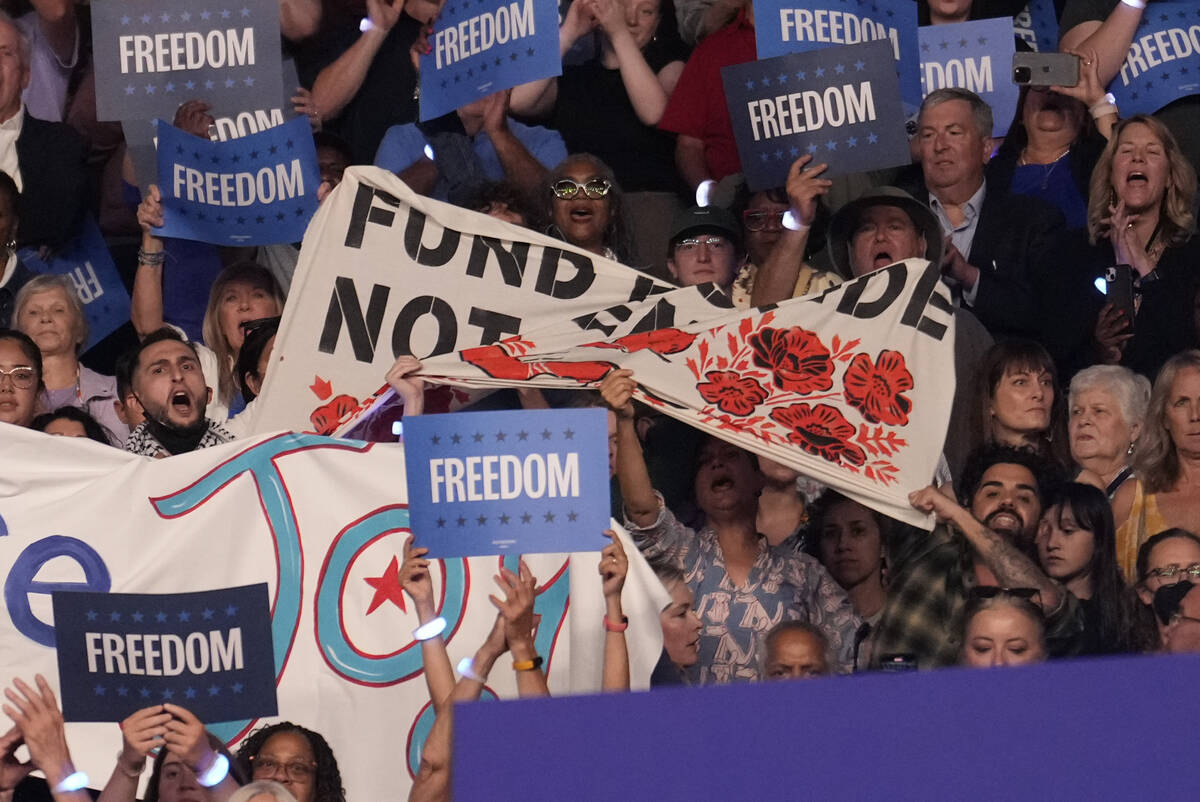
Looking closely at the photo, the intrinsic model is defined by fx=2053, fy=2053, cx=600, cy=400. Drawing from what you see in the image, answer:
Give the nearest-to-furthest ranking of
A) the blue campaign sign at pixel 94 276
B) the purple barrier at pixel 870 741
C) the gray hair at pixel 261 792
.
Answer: the purple barrier at pixel 870 741 → the gray hair at pixel 261 792 → the blue campaign sign at pixel 94 276

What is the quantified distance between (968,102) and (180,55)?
97.9 inches

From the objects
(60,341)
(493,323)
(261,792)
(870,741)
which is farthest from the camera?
(60,341)

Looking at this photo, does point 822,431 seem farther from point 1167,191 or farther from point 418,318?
point 1167,191

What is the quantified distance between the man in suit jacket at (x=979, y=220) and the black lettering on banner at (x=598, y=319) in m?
1.03

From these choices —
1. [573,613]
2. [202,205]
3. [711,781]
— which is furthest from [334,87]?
[711,781]

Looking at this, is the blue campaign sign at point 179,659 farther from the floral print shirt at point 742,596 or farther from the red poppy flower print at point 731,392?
the red poppy flower print at point 731,392

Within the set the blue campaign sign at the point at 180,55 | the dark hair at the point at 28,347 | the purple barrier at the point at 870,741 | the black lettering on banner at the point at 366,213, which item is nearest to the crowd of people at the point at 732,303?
the dark hair at the point at 28,347

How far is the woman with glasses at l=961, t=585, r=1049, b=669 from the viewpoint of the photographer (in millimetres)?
4691

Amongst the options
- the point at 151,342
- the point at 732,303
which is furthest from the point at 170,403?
the point at 732,303

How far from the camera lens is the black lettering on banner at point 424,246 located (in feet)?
19.4

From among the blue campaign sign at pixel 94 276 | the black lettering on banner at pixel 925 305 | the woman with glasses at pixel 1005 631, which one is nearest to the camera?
the woman with glasses at pixel 1005 631

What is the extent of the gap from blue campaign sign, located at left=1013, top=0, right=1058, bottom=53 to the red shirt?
3.49ft

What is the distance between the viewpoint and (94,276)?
21.8 feet

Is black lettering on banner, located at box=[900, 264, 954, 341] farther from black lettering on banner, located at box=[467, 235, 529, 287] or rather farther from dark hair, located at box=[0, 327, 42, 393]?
dark hair, located at box=[0, 327, 42, 393]
